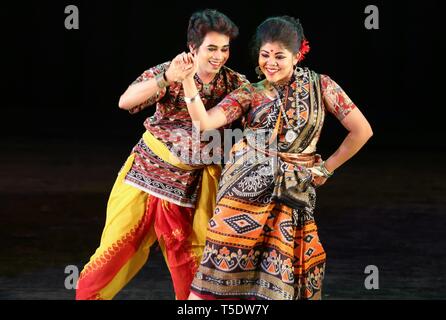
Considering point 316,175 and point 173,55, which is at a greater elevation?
point 173,55

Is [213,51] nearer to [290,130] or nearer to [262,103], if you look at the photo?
[262,103]

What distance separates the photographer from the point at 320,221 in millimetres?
6910

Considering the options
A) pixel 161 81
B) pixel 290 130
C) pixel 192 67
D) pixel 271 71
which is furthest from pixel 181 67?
pixel 290 130

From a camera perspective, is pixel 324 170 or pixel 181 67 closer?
pixel 181 67

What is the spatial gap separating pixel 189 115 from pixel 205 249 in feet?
1.78

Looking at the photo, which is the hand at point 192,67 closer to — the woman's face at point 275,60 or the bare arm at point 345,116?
the woman's face at point 275,60

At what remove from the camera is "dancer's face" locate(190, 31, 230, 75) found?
415cm

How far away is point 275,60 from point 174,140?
1.81 ft

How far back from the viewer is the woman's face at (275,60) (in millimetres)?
4023

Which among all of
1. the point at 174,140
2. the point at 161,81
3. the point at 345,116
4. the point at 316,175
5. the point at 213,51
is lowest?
the point at 316,175

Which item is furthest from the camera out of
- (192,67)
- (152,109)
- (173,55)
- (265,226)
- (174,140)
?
(152,109)

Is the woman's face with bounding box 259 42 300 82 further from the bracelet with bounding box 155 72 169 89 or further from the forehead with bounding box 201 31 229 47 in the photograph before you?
the bracelet with bounding box 155 72 169 89

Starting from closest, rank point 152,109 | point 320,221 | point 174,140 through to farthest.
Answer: point 174,140
point 320,221
point 152,109

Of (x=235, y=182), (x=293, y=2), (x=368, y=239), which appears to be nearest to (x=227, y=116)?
(x=235, y=182)
